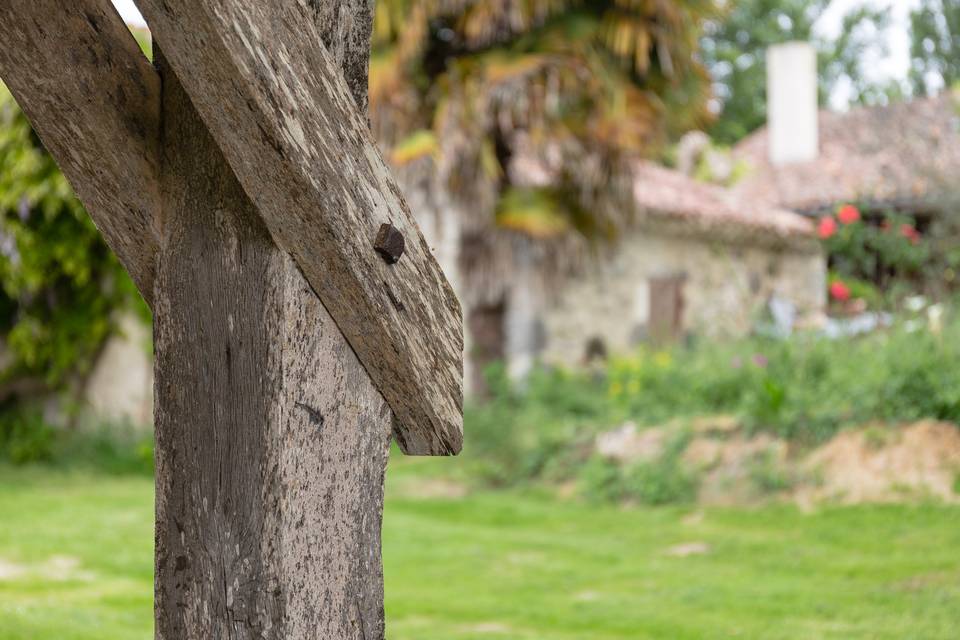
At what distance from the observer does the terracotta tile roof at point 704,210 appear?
1323 cm

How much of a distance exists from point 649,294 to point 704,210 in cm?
148

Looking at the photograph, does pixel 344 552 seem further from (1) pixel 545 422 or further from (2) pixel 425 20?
(2) pixel 425 20

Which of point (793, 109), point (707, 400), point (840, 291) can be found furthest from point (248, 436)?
point (793, 109)

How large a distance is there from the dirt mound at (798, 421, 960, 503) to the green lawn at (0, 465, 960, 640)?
0.31m

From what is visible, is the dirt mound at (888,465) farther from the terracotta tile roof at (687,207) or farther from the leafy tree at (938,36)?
the leafy tree at (938,36)

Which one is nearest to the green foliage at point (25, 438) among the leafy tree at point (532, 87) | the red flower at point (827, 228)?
the leafy tree at point (532, 87)

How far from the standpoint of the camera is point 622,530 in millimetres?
7164

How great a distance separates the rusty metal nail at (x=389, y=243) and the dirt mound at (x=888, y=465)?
570cm

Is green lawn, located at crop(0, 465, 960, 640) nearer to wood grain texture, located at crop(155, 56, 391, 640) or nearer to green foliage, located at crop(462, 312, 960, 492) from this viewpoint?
green foliage, located at crop(462, 312, 960, 492)

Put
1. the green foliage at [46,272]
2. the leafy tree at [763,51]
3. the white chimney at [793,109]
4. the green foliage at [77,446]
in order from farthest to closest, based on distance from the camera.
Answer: the leafy tree at [763,51] → the white chimney at [793,109] → the green foliage at [77,446] → the green foliage at [46,272]

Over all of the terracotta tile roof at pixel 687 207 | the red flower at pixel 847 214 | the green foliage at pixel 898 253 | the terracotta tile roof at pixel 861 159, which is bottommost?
the green foliage at pixel 898 253

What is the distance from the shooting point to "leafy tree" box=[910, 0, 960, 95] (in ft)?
44.7

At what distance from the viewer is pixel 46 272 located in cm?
1081

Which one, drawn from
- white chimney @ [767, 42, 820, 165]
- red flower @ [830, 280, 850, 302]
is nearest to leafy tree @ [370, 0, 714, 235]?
red flower @ [830, 280, 850, 302]
